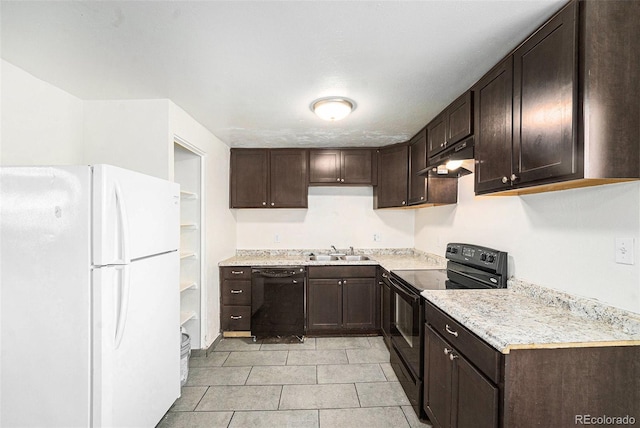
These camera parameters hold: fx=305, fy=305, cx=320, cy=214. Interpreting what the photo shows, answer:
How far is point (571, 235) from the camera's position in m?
1.68

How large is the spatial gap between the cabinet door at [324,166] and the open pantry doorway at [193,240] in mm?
1414

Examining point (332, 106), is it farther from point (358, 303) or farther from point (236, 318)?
point (236, 318)

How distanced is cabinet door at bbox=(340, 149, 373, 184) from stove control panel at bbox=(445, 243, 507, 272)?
1.61 metres

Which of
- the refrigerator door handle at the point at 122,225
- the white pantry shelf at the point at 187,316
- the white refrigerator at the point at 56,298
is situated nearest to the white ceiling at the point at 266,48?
the white refrigerator at the point at 56,298

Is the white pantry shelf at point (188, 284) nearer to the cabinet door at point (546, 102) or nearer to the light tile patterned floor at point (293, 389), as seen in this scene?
the light tile patterned floor at point (293, 389)

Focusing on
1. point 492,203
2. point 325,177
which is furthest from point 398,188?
point 492,203

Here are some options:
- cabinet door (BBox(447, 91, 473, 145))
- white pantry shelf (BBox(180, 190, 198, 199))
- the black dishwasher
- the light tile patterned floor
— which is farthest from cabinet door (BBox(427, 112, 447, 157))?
white pantry shelf (BBox(180, 190, 198, 199))

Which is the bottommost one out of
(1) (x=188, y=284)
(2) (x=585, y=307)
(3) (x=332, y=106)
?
(1) (x=188, y=284)

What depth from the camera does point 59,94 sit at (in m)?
2.26

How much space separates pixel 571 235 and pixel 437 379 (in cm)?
114

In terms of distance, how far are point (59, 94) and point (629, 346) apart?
3.64m

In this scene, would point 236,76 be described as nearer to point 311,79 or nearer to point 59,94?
point 311,79

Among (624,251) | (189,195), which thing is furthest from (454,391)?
(189,195)

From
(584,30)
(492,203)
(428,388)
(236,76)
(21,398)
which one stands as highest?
(236,76)
